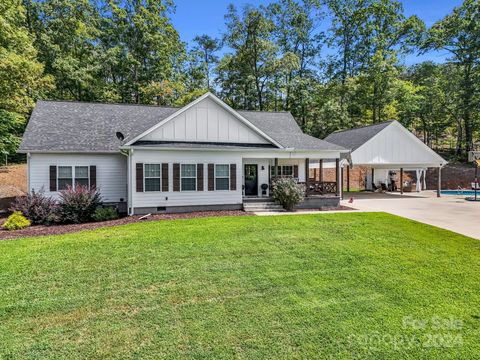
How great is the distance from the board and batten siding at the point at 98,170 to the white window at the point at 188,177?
3206 mm

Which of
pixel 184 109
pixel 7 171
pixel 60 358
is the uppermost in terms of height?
pixel 184 109

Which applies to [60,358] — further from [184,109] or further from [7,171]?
[7,171]

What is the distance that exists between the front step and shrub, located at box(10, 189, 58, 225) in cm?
842

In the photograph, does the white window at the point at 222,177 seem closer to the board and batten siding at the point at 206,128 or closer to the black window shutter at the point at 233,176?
the black window shutter at the point at 233,176

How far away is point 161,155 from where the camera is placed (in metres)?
13.3

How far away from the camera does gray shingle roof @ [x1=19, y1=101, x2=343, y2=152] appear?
13.8m

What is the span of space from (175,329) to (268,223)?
22.7 ft

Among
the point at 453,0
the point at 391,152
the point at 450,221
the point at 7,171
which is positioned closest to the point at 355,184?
the point at 391,152

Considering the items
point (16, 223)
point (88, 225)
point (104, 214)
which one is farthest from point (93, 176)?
point (16, 223)

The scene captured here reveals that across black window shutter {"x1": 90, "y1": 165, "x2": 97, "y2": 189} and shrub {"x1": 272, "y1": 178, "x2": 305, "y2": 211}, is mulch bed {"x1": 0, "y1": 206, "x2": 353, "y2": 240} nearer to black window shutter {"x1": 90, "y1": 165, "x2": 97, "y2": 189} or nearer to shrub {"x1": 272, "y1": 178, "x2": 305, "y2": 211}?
shrub {"x1": 272, "y1": 178, "x2": 305, "y2": 211}

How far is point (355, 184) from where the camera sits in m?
29.1

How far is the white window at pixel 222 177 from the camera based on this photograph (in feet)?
47.0

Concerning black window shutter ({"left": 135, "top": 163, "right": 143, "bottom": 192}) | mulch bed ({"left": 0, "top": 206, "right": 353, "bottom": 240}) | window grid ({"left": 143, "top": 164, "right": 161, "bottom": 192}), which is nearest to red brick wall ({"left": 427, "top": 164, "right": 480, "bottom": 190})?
mulch bed ({"left": 0, "top": 206, "right": 353, "bottom": 240})

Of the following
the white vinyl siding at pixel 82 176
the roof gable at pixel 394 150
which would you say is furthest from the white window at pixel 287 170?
the white vinyl siding at pixel 82 176
